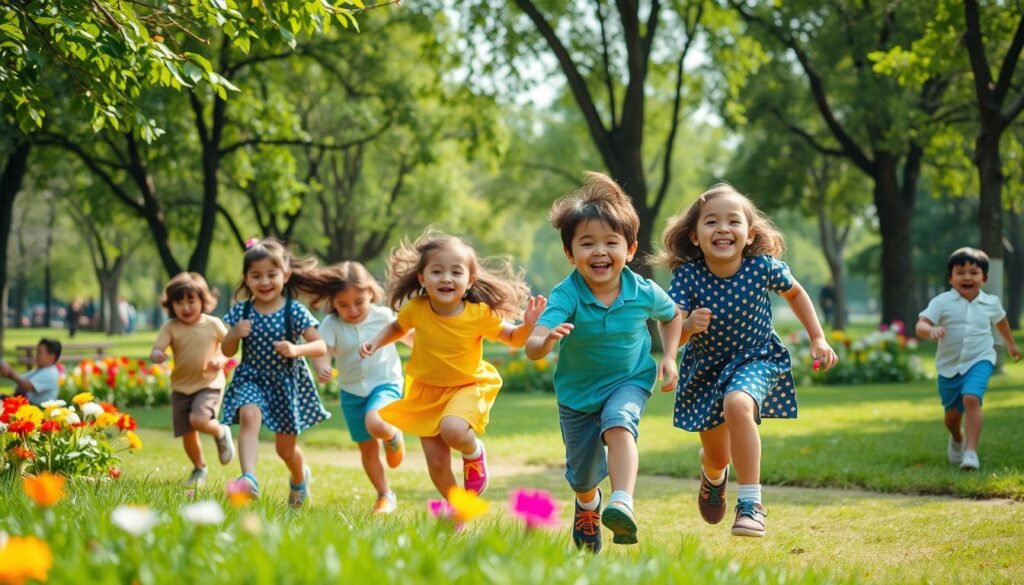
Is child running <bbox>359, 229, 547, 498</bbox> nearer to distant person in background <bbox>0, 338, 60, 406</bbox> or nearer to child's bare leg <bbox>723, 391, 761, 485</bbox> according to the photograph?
child's bare leg <bbox>723, 391, 761, 485</bbox>

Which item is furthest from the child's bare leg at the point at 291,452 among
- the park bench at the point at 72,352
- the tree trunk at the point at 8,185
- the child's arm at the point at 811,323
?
the tree trunk at the point at 8,185

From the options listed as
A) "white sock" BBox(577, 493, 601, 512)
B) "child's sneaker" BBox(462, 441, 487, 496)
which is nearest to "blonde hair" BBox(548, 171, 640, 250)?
"white sock" BBox(577, 493, 601, 512)

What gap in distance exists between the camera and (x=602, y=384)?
5828 mm

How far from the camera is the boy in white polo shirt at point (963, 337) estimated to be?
9078 mm

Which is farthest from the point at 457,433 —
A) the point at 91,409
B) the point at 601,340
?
the point at 91,409

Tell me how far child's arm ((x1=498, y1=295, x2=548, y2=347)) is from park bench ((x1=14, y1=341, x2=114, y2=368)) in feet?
37.7

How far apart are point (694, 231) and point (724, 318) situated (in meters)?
0.53

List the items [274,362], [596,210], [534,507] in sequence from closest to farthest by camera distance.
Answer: [534,507], [596,210], [274,362]

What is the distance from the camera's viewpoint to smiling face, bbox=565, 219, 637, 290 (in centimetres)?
579

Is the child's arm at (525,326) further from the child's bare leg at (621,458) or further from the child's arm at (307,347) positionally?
the child's arm at (307,347)

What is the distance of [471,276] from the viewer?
6.88 m

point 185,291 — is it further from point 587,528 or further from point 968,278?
point 968,278

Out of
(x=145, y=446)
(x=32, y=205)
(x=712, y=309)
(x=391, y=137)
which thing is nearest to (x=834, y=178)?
(x=391, y=137)

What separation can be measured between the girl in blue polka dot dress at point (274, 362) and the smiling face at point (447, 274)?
1490mm
